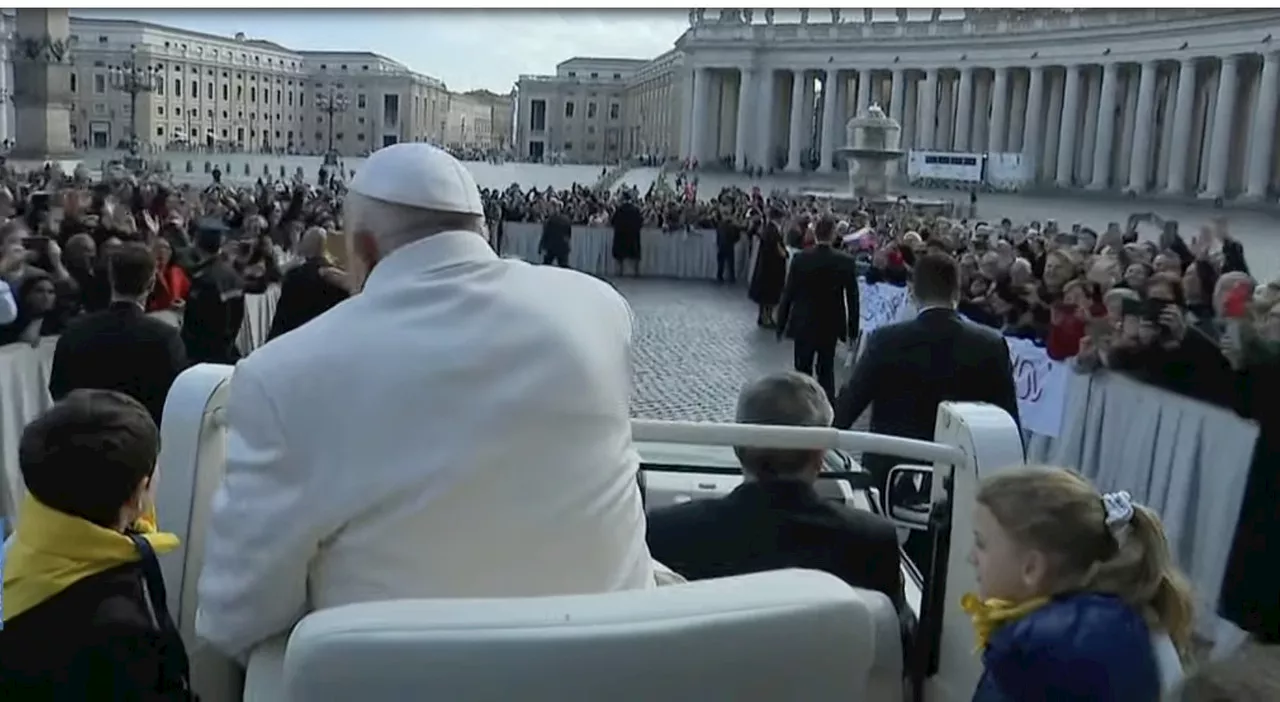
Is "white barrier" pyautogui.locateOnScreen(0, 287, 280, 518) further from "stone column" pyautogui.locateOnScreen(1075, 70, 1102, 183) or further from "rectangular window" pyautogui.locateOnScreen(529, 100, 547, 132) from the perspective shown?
"rectangular window" pyautogui.locateOnScreen(529, 100, 547, 132)

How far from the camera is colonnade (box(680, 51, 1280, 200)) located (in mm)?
53125

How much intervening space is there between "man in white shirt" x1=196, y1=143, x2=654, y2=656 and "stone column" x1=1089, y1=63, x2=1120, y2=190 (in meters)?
62.5

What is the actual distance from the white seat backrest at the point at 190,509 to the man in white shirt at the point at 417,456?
1.81 ft

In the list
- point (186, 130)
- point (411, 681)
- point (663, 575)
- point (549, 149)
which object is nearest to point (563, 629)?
point (411, 681)

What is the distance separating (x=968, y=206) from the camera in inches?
1729

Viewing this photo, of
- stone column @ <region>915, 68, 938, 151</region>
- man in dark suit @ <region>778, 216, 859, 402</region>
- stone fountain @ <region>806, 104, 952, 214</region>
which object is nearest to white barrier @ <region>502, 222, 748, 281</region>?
stone fountain @ <region>806, 104, 952, 214</region>

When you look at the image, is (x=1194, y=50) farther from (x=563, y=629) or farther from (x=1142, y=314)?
(x=563, y=629)

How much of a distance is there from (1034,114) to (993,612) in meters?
68.8

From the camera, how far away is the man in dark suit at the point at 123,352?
5.37 m

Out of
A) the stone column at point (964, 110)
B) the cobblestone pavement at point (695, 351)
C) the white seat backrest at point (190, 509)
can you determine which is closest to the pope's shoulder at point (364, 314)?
the white seat backrest at point (190, 509)

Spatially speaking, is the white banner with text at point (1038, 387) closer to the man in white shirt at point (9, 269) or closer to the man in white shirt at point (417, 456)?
the man in white shirt at point (9, 269)

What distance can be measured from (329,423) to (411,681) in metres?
0.47

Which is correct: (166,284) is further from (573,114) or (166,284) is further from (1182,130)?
(573,114)

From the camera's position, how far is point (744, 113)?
83.0m
